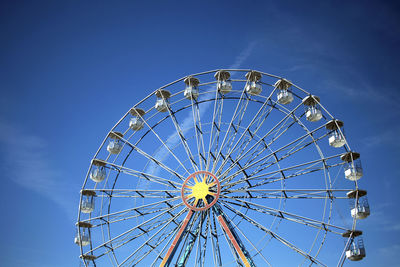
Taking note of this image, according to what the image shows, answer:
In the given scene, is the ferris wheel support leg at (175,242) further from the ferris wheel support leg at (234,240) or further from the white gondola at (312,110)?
the white gondola at (312,110)

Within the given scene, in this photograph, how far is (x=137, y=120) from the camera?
74.6 feet

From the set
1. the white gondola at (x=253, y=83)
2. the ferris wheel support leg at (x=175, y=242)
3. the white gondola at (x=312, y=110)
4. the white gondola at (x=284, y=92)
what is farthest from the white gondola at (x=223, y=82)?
the ferris wheel support leg at (x=175, y=242)

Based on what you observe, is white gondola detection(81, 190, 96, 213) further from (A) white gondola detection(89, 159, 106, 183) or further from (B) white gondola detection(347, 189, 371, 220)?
(B) white gondola detection(347, 189, 371, 220)

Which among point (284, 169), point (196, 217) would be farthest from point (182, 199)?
point (284, 169)

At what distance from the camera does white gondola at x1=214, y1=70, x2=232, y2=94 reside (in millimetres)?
21625

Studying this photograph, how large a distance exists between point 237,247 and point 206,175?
3.36 m

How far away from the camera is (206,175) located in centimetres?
1900

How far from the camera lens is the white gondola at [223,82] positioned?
2162 centimetres

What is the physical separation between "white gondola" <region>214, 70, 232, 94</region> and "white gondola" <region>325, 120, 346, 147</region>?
5.08 m

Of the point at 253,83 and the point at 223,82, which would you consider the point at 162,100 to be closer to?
the point at 223,82

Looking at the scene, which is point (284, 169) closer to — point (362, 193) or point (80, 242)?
point (362, 193)

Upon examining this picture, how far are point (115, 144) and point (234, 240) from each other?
8.28m

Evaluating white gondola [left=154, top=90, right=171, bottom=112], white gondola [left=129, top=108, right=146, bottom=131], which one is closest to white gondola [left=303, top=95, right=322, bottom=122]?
white gondola [left=154, top=90, right=171, bottom=112]

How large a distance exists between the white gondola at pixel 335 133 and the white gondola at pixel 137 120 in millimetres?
9224
